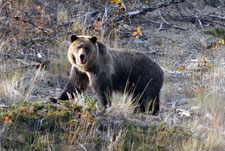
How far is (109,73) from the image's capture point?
23.3 ft

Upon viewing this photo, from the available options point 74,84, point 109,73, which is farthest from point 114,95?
point 74,84

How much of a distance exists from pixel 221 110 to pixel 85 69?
104 inches

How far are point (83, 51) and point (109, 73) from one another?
724mm

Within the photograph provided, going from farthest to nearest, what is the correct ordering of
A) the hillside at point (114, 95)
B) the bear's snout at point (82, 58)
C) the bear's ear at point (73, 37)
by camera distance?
1. the bear's ear at point (73, 37)
2. the bear's snout at point (82, 58)
3. the hillside at point (114, 95)

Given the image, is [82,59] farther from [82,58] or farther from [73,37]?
[73,37]

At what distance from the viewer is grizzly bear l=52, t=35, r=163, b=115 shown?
6803mm

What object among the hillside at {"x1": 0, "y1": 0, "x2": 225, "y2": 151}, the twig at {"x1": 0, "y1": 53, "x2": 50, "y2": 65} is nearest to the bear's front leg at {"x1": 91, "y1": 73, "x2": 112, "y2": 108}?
the hillside at {"x1": 0, "y1": 0, "x2": 225, "y2": 151}

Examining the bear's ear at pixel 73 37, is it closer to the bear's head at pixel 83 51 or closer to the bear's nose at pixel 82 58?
the bear's head at pixel 83 51

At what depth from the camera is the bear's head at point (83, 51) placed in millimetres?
6605

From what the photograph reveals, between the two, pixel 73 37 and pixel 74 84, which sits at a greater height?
pixel 73 37

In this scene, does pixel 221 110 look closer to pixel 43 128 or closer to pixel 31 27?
pixel 43 128

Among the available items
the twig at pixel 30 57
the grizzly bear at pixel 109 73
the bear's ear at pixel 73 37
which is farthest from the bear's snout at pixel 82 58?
the twig at pixel 30 57

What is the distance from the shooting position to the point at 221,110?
7461 millimetres

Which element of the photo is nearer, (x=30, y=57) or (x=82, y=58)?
(x=82, y=58)
